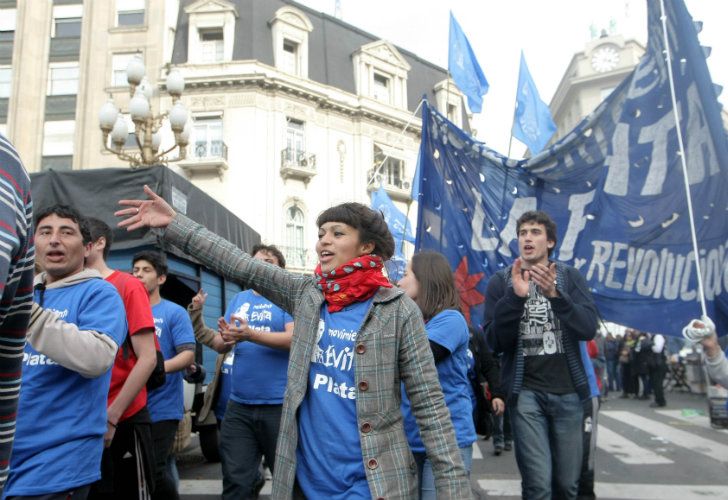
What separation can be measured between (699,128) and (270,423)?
3445 millimetres

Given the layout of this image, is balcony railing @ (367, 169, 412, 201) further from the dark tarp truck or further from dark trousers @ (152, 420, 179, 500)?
dark trousers @ (152, 420, 179, 500)

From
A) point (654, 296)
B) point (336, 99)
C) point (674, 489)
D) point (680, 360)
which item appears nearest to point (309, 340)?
point (654, 296)

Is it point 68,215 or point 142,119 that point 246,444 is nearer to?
point 68,215

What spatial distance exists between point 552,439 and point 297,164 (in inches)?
874

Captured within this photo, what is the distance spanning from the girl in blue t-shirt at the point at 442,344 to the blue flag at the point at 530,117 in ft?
26.7

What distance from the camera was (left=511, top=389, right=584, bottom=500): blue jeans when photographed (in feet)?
11.5

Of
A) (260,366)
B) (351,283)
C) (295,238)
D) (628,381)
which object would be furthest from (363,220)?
(295,238)

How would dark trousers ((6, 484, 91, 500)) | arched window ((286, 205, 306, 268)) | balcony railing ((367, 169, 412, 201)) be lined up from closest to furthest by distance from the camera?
dark trousers ((6, 484, 91, 500)) → arched window ((286, 205, 306, 268)) → balcony railing ((367, 169, 412, 201))

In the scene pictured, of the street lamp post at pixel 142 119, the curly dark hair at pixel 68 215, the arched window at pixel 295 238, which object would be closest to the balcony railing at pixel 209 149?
the arched window at pixel 295 238

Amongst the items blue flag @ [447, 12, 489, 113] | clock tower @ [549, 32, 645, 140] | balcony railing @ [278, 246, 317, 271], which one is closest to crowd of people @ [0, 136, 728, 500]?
blue flag @ [447, 12, 489, 113]

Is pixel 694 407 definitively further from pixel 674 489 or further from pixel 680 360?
pixel 674 489

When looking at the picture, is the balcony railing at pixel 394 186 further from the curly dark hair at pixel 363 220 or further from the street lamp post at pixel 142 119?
the curly dark hair at pixel 363 220

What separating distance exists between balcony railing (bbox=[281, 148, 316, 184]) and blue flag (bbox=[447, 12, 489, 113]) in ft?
45.4

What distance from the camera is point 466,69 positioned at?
11602mm
